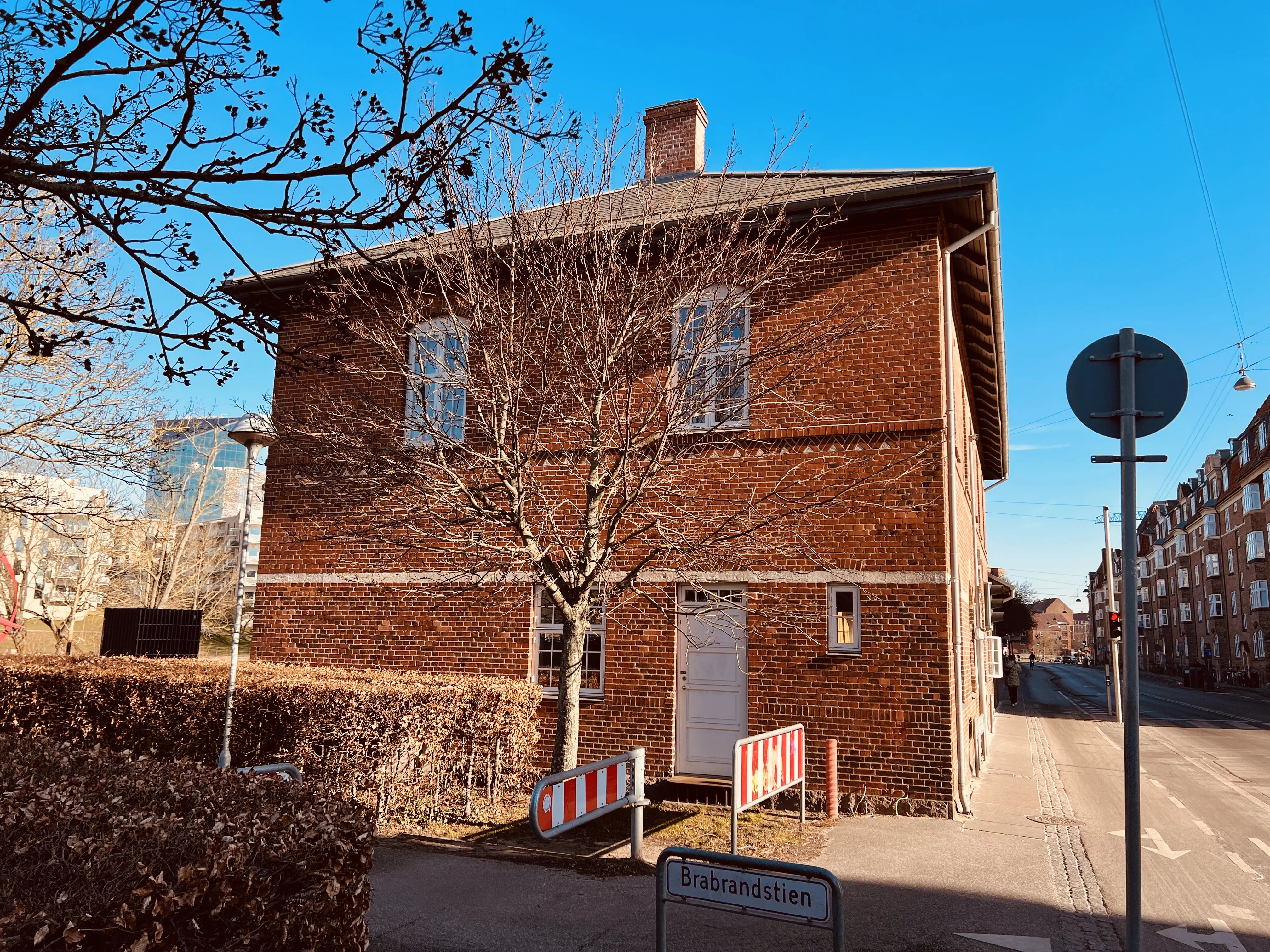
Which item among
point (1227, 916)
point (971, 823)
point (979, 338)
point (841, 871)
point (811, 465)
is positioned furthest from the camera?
point (979, 338)

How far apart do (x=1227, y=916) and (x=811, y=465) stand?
235 inches

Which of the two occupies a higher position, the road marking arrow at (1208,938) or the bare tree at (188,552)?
the bare tree at (188,552)

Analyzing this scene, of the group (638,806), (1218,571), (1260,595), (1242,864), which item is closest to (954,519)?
(1242,864)

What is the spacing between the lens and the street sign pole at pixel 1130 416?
448cm

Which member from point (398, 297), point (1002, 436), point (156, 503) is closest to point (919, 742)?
point (398, 297)

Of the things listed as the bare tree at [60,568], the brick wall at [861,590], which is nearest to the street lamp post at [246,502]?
the brick wall at [861,590]

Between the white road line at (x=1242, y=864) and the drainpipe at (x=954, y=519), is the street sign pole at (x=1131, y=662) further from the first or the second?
the drainpipe at (x=954, y=519)

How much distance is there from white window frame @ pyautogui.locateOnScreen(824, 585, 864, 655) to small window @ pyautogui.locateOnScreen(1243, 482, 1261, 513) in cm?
4978

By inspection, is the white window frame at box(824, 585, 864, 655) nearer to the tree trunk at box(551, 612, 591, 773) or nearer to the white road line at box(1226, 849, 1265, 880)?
the tree trunk at box(551, 612, 591, 773)

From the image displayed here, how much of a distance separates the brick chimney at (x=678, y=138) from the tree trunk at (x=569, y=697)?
9333mm

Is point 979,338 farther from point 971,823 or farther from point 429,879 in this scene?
point 429,879

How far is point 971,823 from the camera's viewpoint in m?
9.78

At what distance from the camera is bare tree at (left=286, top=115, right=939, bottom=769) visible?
876 centimetres

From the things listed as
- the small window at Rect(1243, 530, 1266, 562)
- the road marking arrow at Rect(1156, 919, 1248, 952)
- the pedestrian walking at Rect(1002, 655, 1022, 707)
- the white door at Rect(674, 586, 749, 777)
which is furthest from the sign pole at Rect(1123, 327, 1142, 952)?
the small window at Rect(1243, 530, 1266, 562)
